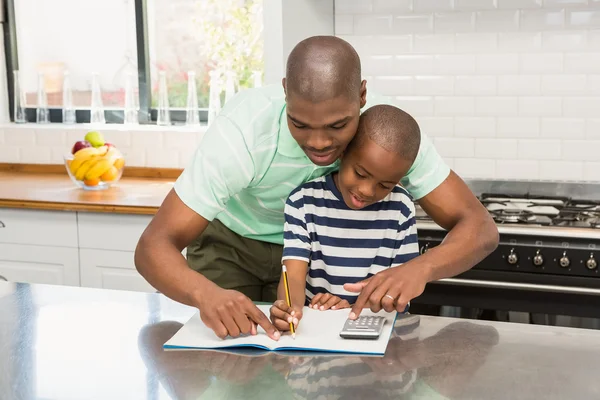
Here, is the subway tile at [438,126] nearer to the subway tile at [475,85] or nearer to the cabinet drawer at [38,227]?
the subway tile at [475,85]

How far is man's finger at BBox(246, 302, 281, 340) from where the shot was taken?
5.02 feet

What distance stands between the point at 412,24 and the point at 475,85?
14.3 inches

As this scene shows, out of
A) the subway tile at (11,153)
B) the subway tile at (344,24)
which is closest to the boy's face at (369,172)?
the subway tile at (344,24)

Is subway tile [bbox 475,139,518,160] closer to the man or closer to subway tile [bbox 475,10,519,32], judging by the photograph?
subway tile [bbox 475,10,519,32]

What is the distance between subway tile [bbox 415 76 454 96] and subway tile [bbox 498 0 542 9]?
35cm

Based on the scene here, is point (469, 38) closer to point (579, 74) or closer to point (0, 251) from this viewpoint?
point (579, 74)

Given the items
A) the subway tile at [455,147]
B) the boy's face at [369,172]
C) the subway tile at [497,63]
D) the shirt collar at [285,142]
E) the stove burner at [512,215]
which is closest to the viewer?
the boy's face at [369,172]

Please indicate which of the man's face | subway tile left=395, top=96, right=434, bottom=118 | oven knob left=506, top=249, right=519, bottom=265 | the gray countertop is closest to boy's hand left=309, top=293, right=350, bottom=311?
the gray countertop

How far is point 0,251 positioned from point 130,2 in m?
1.39

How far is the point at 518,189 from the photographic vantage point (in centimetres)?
332

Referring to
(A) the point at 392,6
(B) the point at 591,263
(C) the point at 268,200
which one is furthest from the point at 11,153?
(B) the point at 591,263

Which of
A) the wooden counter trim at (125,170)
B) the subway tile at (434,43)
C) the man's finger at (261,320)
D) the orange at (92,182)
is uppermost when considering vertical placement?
the subway tile at (434,43)

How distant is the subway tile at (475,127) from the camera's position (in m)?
3.34

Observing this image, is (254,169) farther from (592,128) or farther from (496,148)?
(592,128)
